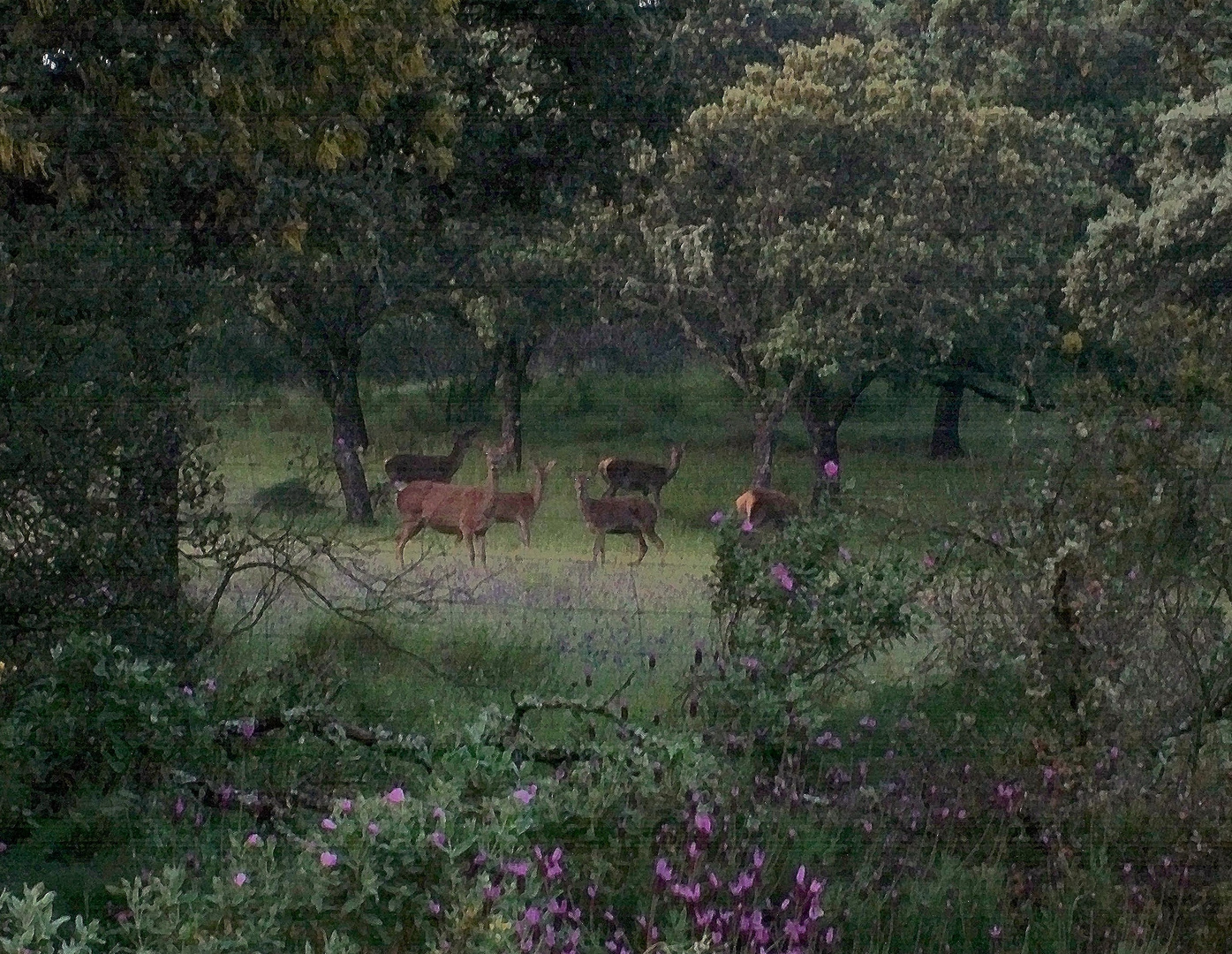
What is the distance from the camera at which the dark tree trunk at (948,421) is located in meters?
4.45

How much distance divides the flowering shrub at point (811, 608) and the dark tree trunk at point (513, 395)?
0.92m

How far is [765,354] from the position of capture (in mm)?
4875

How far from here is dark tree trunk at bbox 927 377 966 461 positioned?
14.6 feet

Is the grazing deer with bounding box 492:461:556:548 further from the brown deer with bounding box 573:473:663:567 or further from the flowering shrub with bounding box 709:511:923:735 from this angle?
the flowering shrub with bounding box 709:511:923:735

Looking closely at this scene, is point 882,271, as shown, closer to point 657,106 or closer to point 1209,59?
point 657,106

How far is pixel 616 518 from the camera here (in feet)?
16.4

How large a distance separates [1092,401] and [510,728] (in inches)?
66.8

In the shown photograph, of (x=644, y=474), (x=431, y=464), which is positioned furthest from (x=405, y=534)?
(x=644, y=474)

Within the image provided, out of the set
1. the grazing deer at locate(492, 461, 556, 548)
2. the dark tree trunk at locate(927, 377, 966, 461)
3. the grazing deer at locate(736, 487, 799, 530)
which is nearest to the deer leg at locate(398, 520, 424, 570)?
the grazing deer at locate(492, 461, 556, 548)

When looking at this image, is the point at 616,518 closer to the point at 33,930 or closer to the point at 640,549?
the point at 640,549

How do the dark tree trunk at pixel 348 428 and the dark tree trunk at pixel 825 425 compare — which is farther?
the dark tree trunk at pixel 348 428

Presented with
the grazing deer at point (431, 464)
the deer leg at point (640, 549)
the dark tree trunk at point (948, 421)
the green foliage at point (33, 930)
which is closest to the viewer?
the green foliage at point (33, 930)

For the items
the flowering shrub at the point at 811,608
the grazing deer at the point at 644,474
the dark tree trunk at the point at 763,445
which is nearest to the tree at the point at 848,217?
the dark tree trunk at the point at 763,445

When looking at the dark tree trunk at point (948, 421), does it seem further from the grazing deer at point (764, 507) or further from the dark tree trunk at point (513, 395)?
the dark tree trunk at point (513, 395)
